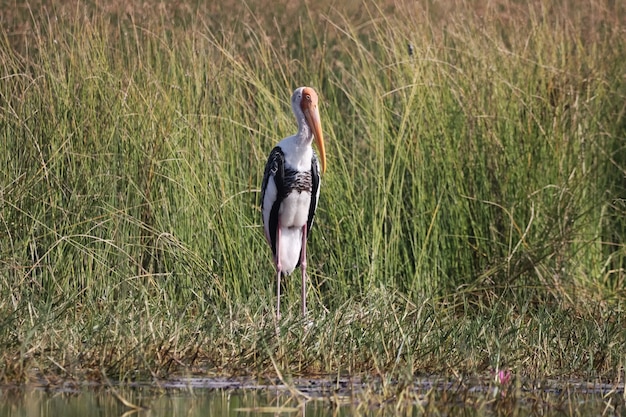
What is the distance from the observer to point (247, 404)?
429 centimetres

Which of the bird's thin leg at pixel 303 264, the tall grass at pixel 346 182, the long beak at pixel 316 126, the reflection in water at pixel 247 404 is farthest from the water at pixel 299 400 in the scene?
the long beak at pixel 316 126

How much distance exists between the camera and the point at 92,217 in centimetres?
623

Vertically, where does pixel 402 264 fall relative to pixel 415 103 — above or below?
below

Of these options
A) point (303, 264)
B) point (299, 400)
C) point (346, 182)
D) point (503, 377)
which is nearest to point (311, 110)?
point (346, 182)

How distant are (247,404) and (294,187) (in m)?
2.13

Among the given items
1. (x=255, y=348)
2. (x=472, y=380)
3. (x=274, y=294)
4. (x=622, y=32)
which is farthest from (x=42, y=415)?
(x=622, y=32)

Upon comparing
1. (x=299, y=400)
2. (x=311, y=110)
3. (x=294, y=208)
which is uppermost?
(x=311, y=110)

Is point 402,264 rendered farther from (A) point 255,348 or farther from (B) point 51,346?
(B) point 51,346

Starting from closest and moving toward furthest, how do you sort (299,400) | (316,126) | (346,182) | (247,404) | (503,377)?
(299,400) → (247,404) → (503,377) → (316,126) → (346,182)

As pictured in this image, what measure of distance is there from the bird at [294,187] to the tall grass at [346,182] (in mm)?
176

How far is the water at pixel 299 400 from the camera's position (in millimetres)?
4113

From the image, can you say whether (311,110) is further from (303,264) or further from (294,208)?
(303,264)

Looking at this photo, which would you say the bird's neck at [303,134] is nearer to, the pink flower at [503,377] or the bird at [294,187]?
the bird at [294,187]

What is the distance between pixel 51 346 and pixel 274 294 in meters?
2.06
